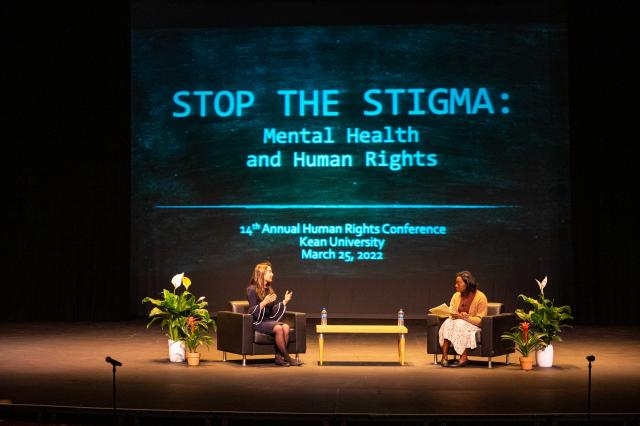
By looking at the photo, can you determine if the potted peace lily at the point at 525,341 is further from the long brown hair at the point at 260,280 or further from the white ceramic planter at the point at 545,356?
the long brown hair at the point at 260,280

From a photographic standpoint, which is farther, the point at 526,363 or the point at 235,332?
the point at 235,332

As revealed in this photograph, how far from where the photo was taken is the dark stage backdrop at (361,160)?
12148 millimetres

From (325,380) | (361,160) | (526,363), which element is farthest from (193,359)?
(361,160)

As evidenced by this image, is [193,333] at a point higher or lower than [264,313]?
lower

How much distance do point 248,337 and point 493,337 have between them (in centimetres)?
209

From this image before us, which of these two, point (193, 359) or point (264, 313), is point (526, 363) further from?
point (193, 359)

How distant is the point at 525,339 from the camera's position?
28.4 feet

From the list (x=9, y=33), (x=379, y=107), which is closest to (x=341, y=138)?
(x=379, y=107)

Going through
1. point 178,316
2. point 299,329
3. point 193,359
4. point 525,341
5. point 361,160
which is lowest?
point 193,359

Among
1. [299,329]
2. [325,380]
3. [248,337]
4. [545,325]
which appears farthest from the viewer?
[299,329]

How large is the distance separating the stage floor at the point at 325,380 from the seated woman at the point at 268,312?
16cm

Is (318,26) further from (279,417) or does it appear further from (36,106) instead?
(279,417)

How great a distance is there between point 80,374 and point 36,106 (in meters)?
5.28

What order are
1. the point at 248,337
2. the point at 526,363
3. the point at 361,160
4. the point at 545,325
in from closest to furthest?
the point at 526,363 → the point at 545,325 → the point at 248,337 → the point at 361,160
